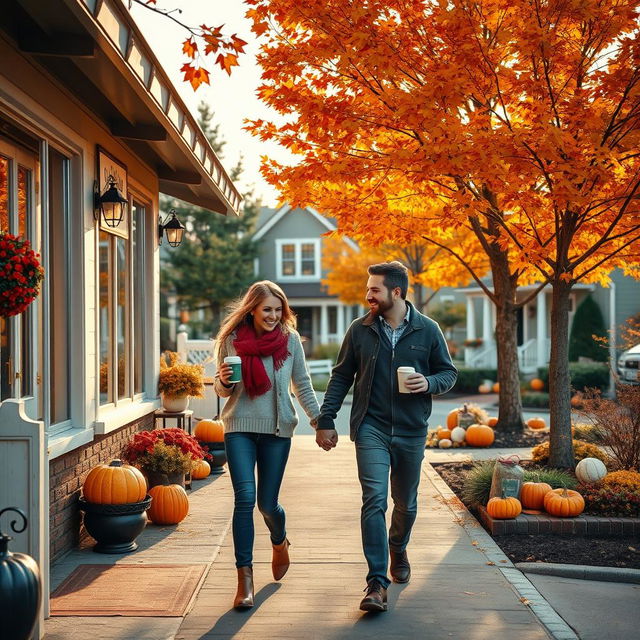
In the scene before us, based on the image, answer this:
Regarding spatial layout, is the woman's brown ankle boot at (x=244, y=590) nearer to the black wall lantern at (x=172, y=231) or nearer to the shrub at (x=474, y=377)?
the black wall lantern at (x=172, y=231)

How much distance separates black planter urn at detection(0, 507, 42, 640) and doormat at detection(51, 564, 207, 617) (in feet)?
5.10

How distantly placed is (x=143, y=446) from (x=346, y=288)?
23.0 m

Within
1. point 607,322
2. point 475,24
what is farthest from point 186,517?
point 607,322

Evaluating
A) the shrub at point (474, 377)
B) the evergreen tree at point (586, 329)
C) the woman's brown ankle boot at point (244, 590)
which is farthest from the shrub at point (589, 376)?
the woman's brown ankle boot at point (244, 590)


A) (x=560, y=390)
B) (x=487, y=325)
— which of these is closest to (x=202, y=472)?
(x=560, y=390)

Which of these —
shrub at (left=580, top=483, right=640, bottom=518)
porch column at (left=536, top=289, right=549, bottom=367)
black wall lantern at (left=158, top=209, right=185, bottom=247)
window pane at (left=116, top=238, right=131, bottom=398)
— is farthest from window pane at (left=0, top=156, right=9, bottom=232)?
porch column at (left=536, top=289, right=549, bottom=367)

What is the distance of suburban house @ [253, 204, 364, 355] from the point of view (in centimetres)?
3719

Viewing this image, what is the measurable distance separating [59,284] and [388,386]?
9.54 ft

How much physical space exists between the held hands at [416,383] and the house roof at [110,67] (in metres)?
2.51

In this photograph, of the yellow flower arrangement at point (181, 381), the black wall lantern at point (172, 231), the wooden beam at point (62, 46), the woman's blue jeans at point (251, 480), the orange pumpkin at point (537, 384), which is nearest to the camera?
the woman's blue jeans at point (251, 480)

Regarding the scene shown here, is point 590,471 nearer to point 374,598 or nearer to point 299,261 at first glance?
point 374,598

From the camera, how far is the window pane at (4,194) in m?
5.78

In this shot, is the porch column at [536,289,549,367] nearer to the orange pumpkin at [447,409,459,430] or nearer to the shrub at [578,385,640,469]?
the orange pumpkin at [447,409,459,430]

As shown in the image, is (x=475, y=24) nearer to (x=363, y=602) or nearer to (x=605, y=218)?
(x=605, y=218)
